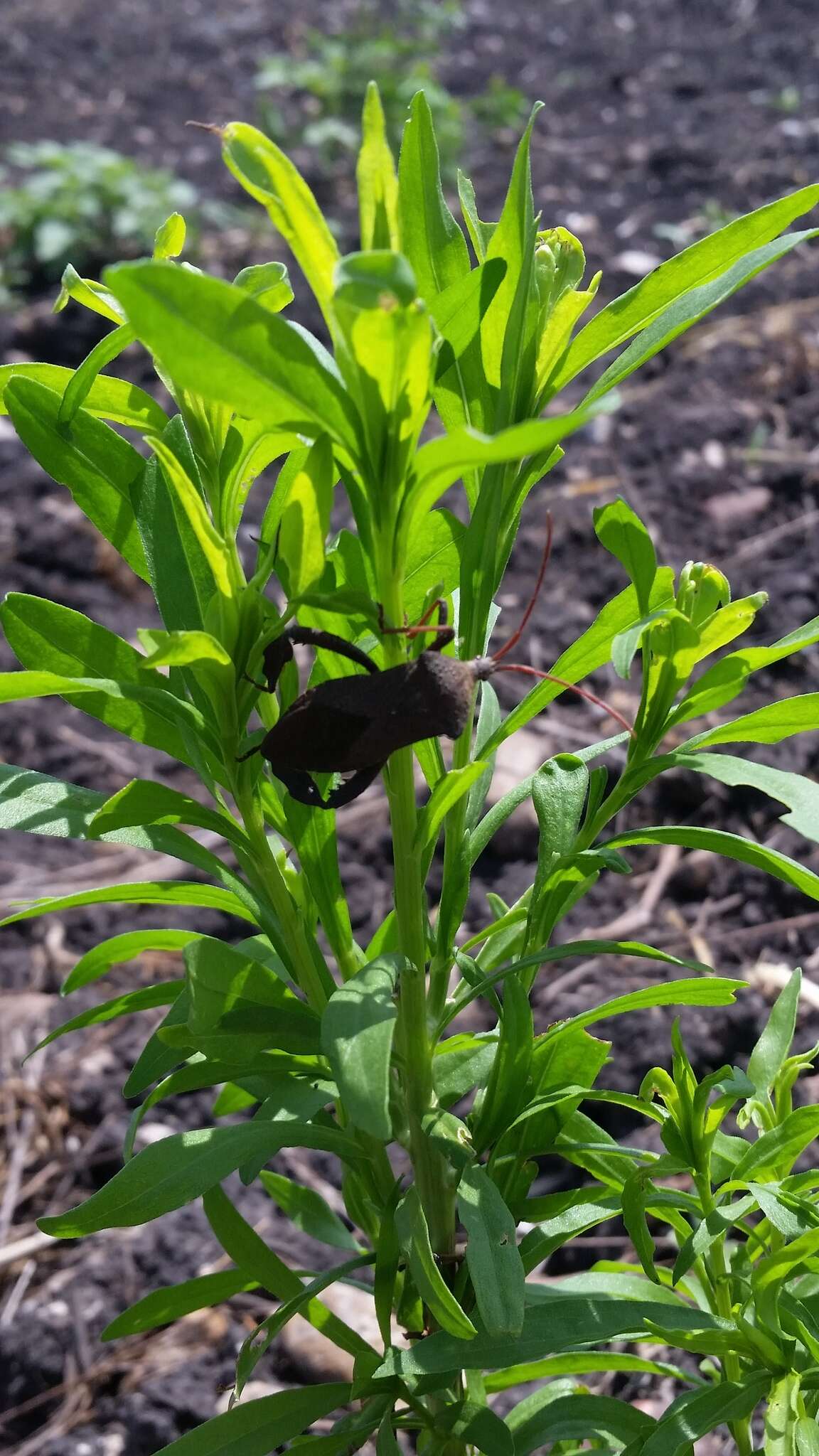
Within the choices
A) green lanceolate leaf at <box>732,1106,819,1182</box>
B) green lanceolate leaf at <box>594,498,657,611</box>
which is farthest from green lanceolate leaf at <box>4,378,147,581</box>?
green lanceolate leaf at <box>732,1106,819,1182</box>

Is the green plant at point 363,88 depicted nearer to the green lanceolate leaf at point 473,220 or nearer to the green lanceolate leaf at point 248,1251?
the green lanceolate leaf at point 473,220

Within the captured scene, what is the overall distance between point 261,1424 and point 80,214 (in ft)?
14.7

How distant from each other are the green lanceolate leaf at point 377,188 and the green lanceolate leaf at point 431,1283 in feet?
2.07

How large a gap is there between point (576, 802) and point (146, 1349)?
1198mm

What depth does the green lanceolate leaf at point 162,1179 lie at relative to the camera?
2.87ft

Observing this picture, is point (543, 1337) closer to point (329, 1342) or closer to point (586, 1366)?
point (586, 1366)

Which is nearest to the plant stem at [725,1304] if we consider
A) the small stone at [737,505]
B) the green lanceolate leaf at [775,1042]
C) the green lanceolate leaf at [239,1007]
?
the green lanceolate leaf at [775,1042]

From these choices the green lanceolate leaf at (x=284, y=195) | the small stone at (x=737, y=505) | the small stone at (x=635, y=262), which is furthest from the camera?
the small stone at (x=635, y=262)

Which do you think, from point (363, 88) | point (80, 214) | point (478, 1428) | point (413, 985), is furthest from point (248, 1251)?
point (363, 88)

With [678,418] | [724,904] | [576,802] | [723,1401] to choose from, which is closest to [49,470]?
[576,802]

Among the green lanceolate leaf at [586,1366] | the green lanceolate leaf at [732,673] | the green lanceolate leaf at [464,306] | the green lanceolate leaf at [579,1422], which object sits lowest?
the green lanceolate leaf at [579,1422]

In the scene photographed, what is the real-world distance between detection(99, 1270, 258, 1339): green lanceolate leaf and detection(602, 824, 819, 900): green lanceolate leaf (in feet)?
1.79

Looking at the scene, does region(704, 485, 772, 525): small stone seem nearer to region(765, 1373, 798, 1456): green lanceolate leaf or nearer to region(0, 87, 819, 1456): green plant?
region(0, 87, 819, 1456): green plant

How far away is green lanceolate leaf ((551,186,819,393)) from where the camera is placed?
2.70 feet
